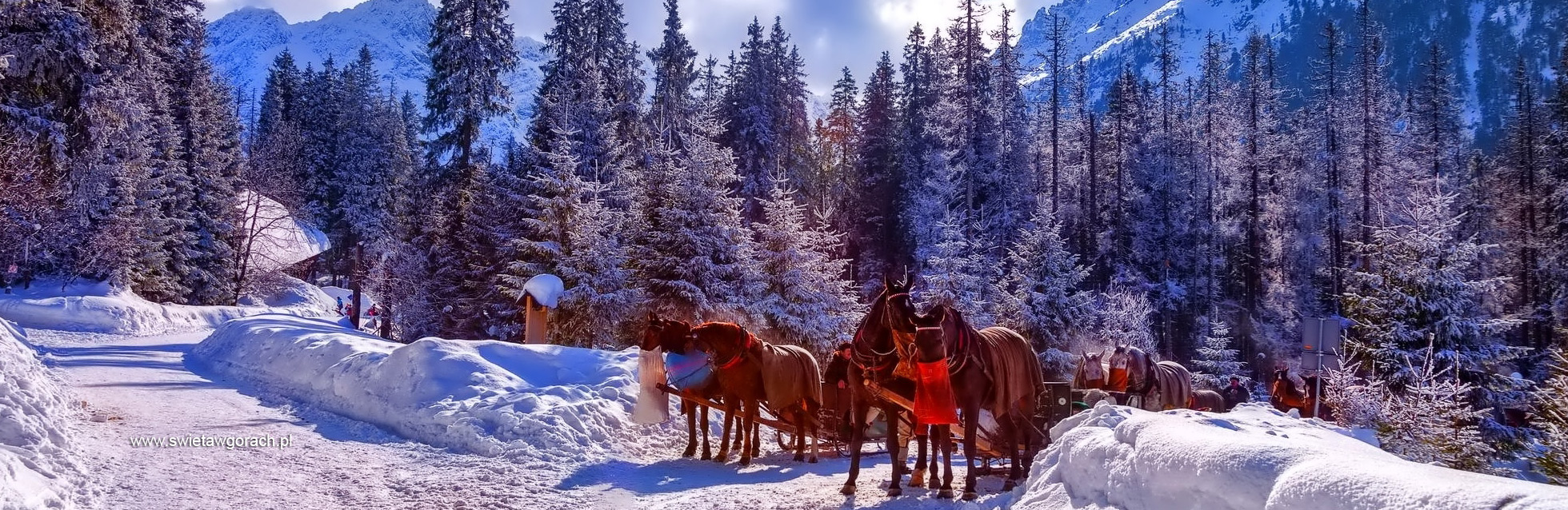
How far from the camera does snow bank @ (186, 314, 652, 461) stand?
10.5 meters

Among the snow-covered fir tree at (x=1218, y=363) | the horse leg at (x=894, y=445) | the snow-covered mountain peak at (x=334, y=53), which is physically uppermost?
the snow-covered mountain peak at (x=334, y=53)

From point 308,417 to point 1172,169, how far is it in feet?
135

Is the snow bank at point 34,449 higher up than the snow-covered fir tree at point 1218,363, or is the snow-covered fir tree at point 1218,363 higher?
the snow bank at point 34,449

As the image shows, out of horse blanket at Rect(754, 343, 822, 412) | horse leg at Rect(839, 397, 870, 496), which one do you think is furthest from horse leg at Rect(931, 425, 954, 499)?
horse blanket at Rect(754, 343, 822, 412)

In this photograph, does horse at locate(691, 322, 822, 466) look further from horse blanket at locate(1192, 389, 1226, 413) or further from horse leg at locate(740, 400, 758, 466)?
horse blanket at locate(1192, 389, 1226, 413)

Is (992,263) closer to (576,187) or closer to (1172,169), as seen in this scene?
(576,187)

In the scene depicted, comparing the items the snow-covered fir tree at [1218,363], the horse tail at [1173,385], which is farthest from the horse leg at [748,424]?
→ the snow-covered fir tree at [1218,363]

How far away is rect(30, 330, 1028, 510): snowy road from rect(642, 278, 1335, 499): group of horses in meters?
0.42

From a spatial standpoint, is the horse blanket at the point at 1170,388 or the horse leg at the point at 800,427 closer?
the horse leg at the point at 800,427

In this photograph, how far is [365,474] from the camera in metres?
8.59

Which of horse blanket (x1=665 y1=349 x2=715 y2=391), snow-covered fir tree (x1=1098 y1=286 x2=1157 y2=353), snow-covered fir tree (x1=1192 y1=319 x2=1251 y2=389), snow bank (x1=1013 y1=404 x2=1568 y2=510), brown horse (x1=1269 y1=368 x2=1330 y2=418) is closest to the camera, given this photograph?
snow bank (x1=1013 y1=404 x2=1568 y2=510)

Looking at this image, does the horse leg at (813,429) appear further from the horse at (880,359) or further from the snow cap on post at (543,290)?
the snow cap on post at (543,290)

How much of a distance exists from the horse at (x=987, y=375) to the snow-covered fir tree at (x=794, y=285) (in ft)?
44.5

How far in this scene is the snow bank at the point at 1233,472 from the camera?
3.47 meters
